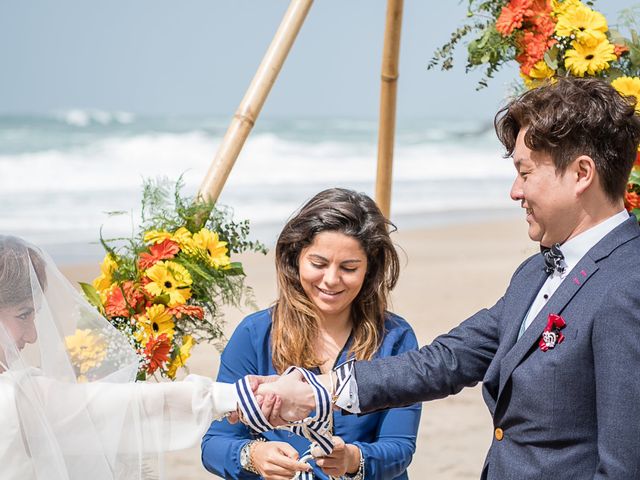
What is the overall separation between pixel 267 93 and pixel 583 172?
246cm

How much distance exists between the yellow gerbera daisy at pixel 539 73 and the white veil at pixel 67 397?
6.29 feet

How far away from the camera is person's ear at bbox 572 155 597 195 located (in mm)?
2701

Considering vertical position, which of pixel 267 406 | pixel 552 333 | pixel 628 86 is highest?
pixel 628 86

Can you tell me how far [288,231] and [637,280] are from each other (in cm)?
Answer: 167

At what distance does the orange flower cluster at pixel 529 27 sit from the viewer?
4297 mm

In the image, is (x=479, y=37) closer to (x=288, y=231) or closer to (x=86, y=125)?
(x=288, y=231)

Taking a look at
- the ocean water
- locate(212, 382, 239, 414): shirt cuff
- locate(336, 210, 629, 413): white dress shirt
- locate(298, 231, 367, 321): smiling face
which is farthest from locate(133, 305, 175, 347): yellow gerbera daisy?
the ocean water

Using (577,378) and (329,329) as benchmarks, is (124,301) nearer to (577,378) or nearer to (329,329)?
(329,329)

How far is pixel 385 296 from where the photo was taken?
4.09 m

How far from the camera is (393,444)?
3.75m

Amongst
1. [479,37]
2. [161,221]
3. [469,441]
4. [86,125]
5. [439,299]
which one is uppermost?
[86,125]

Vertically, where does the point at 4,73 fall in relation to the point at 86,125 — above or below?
above

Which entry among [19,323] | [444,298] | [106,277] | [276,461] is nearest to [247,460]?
[276,461]

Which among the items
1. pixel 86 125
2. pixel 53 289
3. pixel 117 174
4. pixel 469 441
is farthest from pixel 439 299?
pixel 86 125
